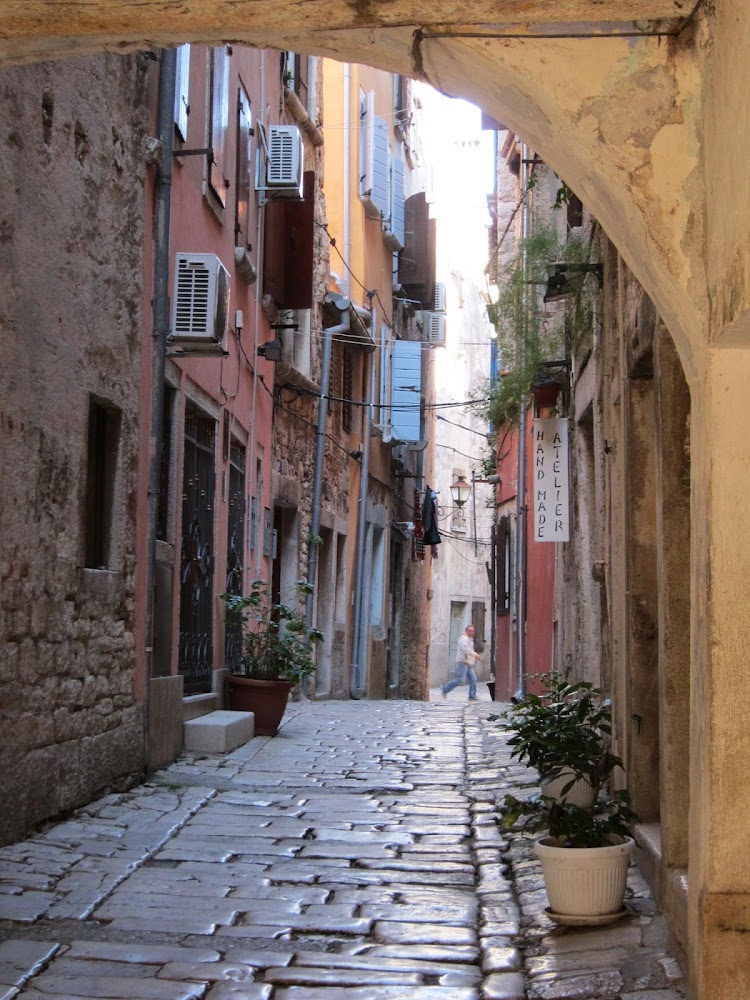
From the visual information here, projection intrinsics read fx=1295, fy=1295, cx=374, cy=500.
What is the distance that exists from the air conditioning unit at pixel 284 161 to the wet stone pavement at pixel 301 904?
658 centimetres

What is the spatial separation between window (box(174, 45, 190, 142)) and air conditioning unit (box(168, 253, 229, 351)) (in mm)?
1021

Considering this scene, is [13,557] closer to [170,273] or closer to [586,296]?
[170,273]

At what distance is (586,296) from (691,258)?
204 inches

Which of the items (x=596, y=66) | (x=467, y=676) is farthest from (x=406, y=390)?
(x=596, y=66)

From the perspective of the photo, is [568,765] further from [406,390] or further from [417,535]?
[417,535]

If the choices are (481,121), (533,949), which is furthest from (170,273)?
(481,121)

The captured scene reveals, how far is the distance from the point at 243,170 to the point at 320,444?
4.75 metres

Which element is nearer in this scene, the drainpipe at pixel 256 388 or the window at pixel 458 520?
the drainpipe at pixel 256 388

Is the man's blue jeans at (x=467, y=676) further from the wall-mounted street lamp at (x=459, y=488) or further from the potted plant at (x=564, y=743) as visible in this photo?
the potted plant at (x=564, y=743)

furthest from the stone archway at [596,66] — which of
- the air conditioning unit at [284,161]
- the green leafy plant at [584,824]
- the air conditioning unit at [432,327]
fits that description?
the air conditioning unit at [432,327]

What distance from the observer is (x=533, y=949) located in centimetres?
438

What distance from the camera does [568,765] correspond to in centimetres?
521

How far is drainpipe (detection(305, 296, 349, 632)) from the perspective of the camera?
1516 centimetres

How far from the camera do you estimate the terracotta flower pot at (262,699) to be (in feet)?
33.7
